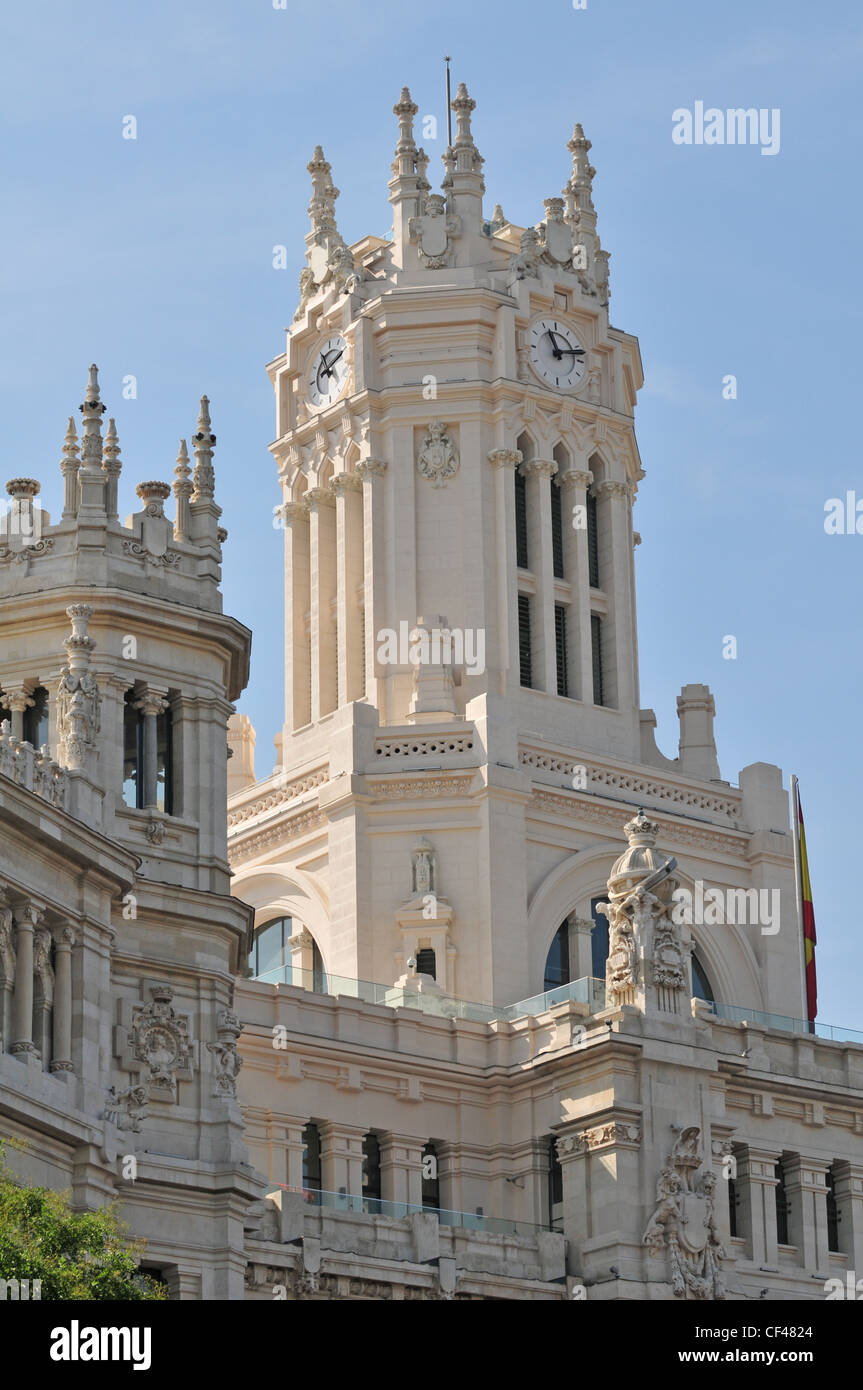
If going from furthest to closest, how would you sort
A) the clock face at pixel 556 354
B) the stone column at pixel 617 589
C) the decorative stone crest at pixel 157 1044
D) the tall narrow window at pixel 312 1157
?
the clock face at pixel 556 354 < the stone column at pixel 617 589 < the tall narrow window at pixel 312 1157 < the decorative stone crest at pixel 157 1044

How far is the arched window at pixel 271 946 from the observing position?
8562 cm

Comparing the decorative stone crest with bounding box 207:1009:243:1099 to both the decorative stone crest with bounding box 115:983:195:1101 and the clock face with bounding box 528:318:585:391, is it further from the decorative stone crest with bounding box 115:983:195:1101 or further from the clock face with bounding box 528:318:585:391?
the clock face with bounding box 528:318:585:391

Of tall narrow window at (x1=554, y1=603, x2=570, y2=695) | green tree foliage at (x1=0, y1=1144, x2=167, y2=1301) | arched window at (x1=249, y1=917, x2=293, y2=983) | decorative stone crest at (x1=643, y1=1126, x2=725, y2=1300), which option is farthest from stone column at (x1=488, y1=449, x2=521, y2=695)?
green tree foliage at (x1=0, y1=1144, x2=167, y2=1301)

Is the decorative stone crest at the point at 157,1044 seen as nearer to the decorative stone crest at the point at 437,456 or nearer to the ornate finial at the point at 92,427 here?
the ornate finial at the point at 92,427

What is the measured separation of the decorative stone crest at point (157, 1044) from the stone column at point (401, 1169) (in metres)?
15.7

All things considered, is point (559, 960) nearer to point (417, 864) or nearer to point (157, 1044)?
point (417, 864)

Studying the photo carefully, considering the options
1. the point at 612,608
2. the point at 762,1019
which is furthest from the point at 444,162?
the point at 762,1019

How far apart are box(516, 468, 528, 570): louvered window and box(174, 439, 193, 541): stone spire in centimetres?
2601

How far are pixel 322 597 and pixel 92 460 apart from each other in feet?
95.7

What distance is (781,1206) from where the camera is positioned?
75.2 meters

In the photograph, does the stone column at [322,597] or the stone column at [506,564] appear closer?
the stone column at [506,564]

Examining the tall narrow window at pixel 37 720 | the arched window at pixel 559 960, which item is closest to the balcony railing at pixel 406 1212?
the tall narrow window at pixel 37 720

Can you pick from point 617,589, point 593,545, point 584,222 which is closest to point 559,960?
point 617,589

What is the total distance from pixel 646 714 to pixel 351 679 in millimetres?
9457
